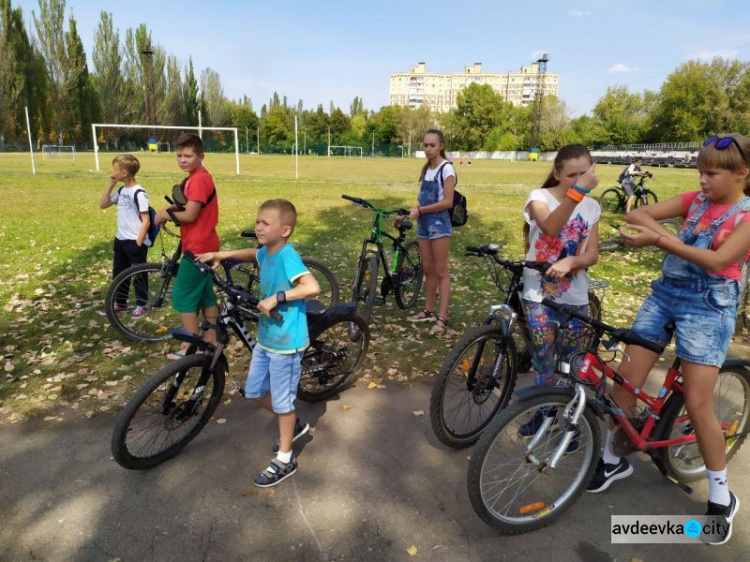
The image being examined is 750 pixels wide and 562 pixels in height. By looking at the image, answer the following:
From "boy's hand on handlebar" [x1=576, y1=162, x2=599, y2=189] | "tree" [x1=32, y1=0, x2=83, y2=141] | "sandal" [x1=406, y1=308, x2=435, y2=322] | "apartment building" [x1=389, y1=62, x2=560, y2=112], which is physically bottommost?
"sandal" [x1=406, y1=308, x2=435, y2=322]

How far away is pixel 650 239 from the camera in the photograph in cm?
231

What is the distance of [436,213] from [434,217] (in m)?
0.05

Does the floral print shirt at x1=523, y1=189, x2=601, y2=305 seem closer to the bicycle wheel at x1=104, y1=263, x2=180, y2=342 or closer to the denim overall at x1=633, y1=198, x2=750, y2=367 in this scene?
the denim overall at x1=633, y1=198, x2=750, y2=367

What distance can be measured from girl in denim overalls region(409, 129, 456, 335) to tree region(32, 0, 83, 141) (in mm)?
63259

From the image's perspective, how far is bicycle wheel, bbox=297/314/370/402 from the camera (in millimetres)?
3789

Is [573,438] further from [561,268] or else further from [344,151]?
[344,151]

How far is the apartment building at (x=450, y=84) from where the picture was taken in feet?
553

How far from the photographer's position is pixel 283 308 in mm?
2850

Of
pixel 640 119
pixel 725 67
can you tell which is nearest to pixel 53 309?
pixel 725 67

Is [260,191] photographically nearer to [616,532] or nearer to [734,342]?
[734,342]

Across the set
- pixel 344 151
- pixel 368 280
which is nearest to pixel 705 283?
pixel 368 280

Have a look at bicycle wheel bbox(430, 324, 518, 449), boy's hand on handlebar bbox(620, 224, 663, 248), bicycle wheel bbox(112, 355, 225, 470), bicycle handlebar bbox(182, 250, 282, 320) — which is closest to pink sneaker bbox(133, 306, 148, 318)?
bicycle wheel bbox(112, 355, 225, 470)

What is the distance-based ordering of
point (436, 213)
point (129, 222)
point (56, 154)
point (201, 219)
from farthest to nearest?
point (56, 154) < point (129, 222) < point (436, 213) < point (201, 219)

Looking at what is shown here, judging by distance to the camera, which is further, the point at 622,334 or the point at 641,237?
the point at 622,334
